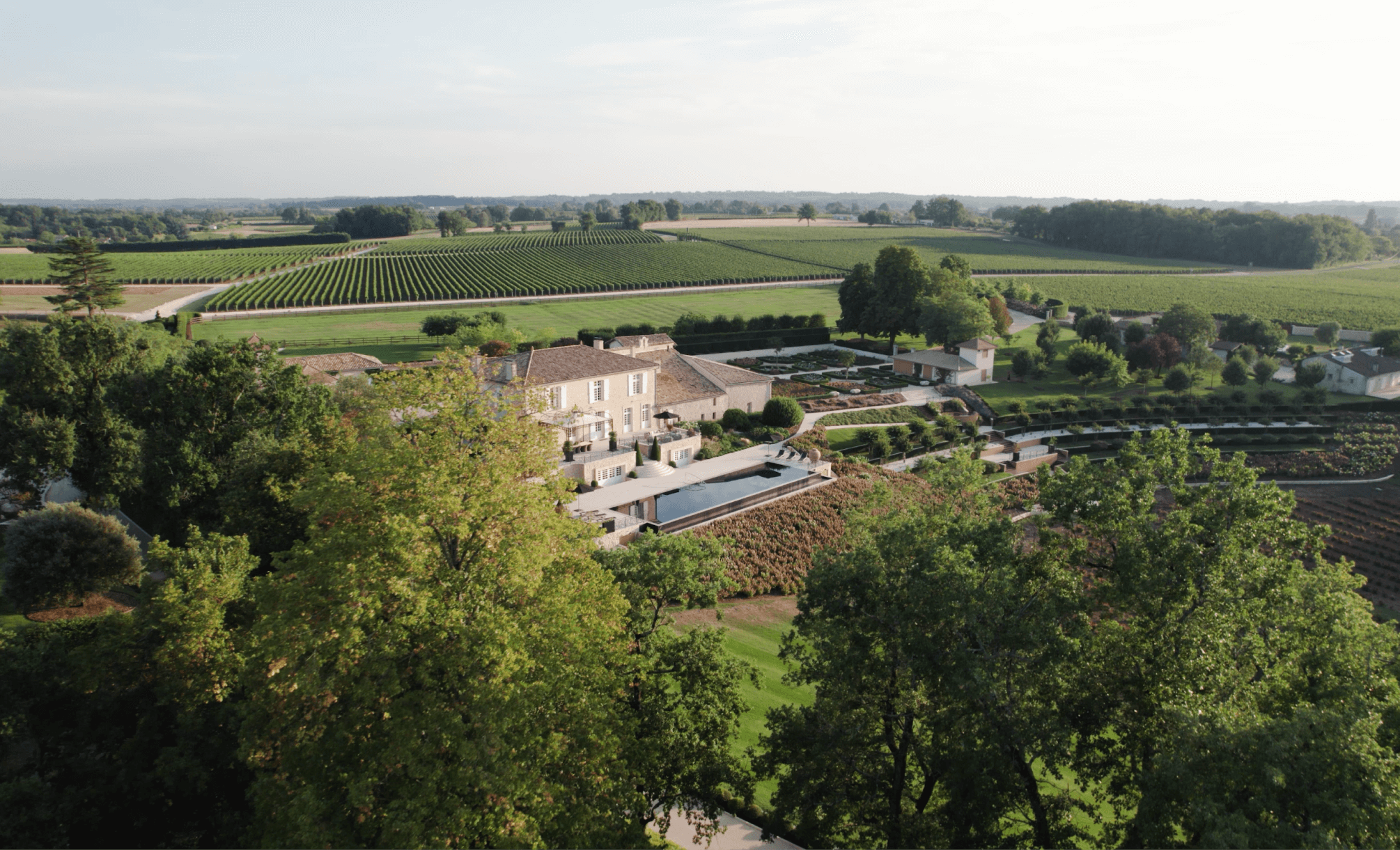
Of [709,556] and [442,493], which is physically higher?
[442,493]

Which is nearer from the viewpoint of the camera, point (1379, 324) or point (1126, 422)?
point (1126, 422)

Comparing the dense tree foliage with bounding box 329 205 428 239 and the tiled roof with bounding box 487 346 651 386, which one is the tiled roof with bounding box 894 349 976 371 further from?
the dense tree foliage with bounding box 329 205 428 239

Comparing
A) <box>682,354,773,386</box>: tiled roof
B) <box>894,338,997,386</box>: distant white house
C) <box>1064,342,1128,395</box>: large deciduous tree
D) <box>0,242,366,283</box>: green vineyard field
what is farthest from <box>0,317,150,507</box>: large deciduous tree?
<box>0,242,366,283</box>: green vineyard field

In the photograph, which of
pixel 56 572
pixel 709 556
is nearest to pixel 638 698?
pixel 709 556

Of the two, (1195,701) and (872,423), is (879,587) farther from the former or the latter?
(872,423)

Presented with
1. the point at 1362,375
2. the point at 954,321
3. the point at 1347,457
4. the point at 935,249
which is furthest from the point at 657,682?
the point at 935,249

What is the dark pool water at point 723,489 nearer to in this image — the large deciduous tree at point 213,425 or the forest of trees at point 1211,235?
the large deciduous tree at point 213,425

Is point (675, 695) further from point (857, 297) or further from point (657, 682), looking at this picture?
point (857, 297)
